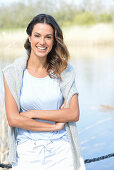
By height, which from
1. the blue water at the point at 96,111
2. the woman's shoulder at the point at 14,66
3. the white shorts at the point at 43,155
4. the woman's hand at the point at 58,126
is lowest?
the blue water at the point at 96,111

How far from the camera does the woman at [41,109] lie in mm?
1566

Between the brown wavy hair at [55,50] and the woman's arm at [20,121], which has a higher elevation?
the brown wavy hair at [55,50]

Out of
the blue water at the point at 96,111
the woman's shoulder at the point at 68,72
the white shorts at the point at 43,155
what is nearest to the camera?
the white shorts at the point at 43,155

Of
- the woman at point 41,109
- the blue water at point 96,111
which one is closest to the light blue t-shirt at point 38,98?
the woman at point 41,109

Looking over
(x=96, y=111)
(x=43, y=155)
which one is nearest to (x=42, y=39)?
(x=43, y=155)

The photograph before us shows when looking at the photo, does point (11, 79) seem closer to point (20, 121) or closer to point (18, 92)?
point (18, 92)

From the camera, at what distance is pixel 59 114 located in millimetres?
1598

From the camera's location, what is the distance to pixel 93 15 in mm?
19656

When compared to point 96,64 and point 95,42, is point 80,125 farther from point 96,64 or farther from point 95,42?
point 95,42

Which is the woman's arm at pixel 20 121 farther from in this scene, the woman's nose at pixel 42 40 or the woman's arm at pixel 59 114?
the woman's nose at pixel 42 40

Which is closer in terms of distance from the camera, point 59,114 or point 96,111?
point 59,114

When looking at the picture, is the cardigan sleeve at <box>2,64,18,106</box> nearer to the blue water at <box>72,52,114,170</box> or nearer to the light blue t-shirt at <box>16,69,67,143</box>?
the light blue t-shirt at <box>16,69,67,143</box>

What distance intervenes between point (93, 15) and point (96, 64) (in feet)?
31.1

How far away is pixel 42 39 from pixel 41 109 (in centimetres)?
31
